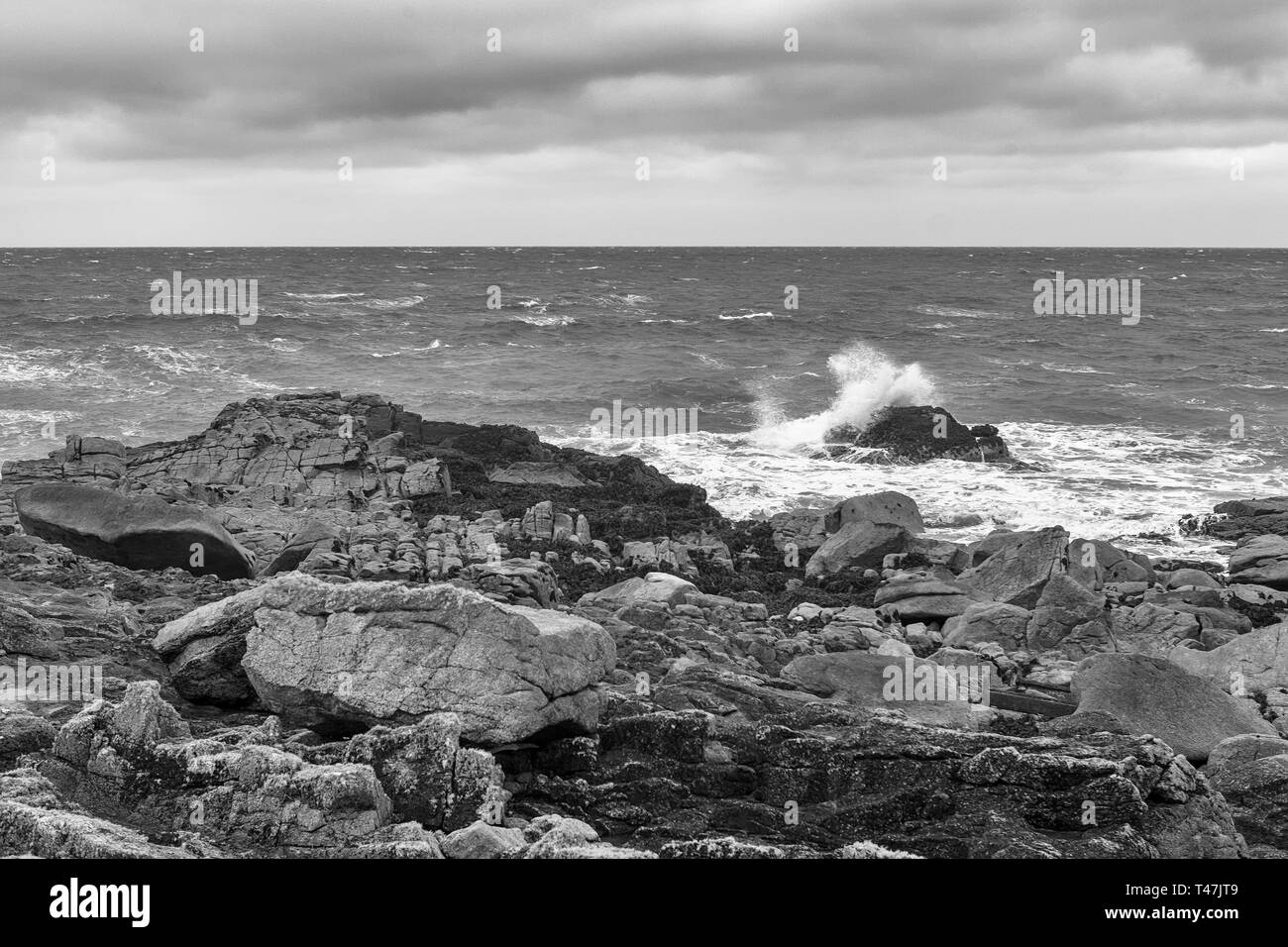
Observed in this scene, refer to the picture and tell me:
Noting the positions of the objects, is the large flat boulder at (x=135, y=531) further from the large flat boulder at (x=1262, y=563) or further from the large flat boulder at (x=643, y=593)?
the large flat boulder at (x=1262, y=563)

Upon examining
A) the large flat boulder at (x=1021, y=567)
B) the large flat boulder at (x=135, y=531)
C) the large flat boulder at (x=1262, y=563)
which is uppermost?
the large flat boulder at (x=135, y=531)

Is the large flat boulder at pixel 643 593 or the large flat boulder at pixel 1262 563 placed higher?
the large flat boulder at pixel 643 593

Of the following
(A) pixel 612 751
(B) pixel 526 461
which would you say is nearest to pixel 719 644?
(A) pixel 612 751

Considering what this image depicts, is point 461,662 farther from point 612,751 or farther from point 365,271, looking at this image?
point 365,271

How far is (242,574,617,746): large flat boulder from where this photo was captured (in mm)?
7891

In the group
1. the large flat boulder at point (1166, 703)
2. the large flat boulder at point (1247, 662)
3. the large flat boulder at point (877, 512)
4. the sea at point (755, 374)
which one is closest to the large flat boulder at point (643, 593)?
the large flat boulder at point (1166, 703)

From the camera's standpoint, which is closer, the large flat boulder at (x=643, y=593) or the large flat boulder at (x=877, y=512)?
the large flat boulder at (x=643, y=593)

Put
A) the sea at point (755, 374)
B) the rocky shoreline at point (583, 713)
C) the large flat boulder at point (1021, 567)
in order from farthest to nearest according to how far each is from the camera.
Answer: the sea at point (755, 374), the large flat boulder at point (1021, 567), the rocky shoreline at point (583, 713)

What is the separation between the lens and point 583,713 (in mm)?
8312

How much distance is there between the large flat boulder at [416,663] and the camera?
789 centimetres

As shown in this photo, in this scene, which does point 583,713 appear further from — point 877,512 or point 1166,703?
point 877,512

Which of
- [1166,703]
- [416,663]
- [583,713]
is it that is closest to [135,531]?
[416,663]

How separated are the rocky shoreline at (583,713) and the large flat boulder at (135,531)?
1.7 inches

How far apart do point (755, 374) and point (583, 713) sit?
42738 mm
